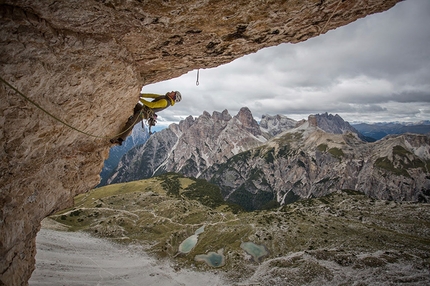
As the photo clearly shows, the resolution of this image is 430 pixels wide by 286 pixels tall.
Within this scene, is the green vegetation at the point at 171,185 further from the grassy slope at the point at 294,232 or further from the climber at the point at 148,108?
the climber at the point at 148,108

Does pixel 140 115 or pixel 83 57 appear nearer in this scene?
pixel 83 57

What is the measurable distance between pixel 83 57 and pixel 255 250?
69510 mm

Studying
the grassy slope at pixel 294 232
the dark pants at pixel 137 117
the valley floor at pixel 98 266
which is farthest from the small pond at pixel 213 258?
the dark pants at pixel 137 117

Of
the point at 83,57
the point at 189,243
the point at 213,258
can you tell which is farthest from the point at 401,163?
the point at 83,57

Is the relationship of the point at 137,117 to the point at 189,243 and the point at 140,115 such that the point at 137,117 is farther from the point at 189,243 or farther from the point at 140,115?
the point at 189,243

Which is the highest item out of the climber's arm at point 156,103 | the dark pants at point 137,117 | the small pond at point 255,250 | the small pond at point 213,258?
the climber's arm at point 156,103

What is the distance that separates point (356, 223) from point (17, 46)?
97.0m

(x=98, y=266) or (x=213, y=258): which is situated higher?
(x=98, y=266)

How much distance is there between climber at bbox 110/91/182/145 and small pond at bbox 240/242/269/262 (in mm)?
58807

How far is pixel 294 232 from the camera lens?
7056cm

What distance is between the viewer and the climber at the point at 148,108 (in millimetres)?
15343

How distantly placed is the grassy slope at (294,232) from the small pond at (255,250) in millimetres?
1629

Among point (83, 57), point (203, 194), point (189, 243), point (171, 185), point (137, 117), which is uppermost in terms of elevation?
point (83, 57)

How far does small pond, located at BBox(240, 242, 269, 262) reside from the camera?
61.1m
